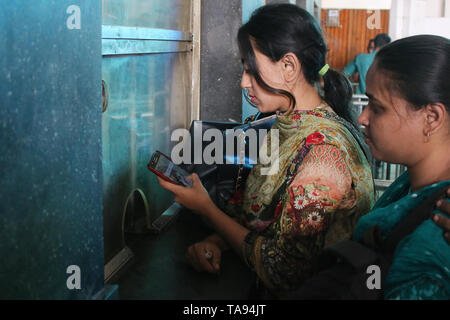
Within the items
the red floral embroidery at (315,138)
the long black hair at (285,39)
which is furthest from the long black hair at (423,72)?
the long black hair at (285,39)

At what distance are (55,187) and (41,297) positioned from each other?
223 mm

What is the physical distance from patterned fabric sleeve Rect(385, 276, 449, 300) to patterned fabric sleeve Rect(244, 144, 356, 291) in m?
0.45

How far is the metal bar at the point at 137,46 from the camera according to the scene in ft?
5.40

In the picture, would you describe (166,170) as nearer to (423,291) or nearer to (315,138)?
(315,138)

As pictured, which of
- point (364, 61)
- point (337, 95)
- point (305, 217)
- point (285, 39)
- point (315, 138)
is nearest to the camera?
point (305, 217)

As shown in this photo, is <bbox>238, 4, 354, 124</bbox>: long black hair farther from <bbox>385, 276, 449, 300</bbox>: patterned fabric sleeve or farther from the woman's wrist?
<bbox>385, 276, 449, 300</bbox>: patterned fabric sleeve

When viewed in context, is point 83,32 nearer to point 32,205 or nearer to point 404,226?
point 32,205

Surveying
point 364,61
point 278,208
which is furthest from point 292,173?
point 364,61

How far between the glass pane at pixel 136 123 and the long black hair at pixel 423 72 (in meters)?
1.00

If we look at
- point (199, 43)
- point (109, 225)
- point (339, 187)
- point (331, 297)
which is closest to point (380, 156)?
point (339, 187)

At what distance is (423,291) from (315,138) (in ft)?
2.12

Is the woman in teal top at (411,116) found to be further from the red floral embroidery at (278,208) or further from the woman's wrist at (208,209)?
the woman's wrist at (208,209)

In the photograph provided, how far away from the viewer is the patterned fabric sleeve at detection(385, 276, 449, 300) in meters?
0.92

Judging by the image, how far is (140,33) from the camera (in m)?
1.91
